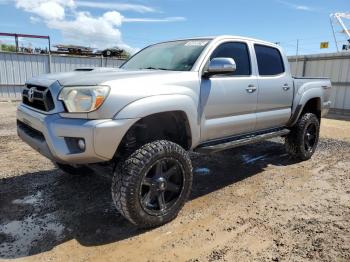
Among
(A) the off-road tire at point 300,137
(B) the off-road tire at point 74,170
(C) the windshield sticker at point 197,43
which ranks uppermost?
(C) the windshield sticker at point 197,43

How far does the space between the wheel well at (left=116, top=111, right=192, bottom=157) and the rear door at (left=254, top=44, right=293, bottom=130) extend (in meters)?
1.38

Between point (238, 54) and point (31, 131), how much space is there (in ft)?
9.03

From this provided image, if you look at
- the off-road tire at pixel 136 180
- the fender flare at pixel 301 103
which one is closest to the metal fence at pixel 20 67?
the fender flare at pixel 301 103

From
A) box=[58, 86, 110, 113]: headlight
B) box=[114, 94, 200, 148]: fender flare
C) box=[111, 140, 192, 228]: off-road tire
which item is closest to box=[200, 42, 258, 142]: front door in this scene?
box=[114, 94, 200, 148]: fender flare

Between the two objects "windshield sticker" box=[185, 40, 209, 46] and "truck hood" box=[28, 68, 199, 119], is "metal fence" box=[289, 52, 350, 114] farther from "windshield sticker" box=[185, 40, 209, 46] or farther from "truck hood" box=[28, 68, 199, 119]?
"truck hood" box=[28, 68, 199, 119]

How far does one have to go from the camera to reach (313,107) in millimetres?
6258

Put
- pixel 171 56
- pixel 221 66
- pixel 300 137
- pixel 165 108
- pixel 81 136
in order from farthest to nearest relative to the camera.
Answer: pixel 300 137 < pixel 171 56 < pixel 221 66 < pixel 165 108 < pixel 81 136

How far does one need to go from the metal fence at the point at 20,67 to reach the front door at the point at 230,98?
13078 millimetres

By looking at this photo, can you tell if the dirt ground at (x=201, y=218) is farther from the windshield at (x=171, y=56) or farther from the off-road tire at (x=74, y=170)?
the windshield at (x=171, y=56)

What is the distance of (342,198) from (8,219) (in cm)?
400

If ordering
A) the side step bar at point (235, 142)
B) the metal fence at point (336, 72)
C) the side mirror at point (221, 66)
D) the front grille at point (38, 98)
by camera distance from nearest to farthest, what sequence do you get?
the front grille at point (38, 98) → the side mirror at point (221, 66) → the side step bar at point (235, 142) → the metal fence at point (336, 72)

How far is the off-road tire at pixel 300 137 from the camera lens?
5.75 meters

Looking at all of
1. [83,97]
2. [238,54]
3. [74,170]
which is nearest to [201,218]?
[83,97]

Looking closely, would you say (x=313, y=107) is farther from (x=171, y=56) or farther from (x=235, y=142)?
(x=171, y=56)
